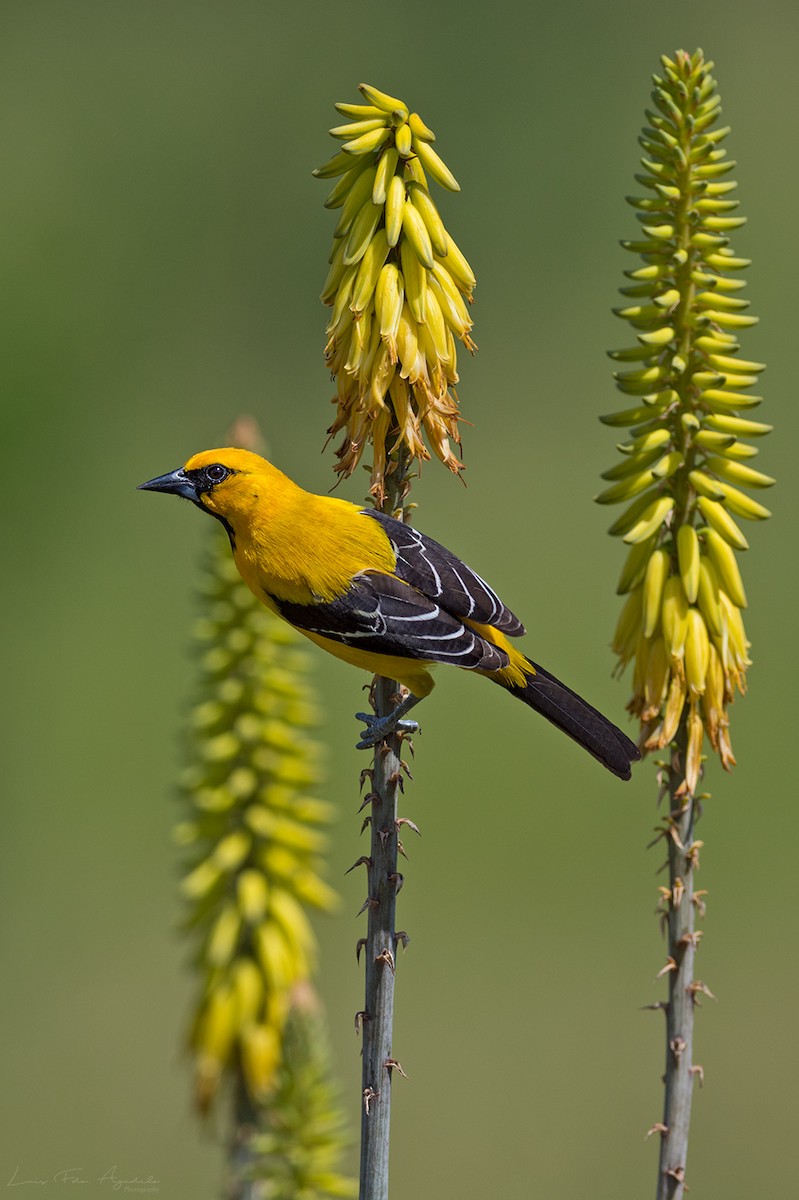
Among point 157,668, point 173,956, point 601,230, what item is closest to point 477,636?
point 173,956

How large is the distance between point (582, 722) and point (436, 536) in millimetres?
9731

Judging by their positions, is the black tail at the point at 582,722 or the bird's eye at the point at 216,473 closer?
the black tail at the point at 582,722

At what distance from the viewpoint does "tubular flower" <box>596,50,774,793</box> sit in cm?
526

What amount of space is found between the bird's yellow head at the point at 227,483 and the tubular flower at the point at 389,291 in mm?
1216

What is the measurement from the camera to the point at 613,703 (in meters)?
14.6

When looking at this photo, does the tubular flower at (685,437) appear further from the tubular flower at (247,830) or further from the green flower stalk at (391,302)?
the tubular flower at (247,830)

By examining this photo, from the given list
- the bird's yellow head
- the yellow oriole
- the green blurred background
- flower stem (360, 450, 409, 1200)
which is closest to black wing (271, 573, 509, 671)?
the yellow oriole

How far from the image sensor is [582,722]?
21.1 feet

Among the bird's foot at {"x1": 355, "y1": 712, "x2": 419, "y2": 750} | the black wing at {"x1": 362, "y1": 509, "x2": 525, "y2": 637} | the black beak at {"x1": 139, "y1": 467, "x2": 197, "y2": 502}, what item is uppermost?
the black beak at {"x1": 139, "y1": 467, "x2": 197, "y2": 502}

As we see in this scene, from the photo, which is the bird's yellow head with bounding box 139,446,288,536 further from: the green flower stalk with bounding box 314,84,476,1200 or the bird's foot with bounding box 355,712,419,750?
the bird's foot with bounding box 355,712,419,750

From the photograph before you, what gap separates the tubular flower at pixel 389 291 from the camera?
209 inches

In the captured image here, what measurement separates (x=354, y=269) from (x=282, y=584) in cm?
154

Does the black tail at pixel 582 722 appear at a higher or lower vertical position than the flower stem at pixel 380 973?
higher

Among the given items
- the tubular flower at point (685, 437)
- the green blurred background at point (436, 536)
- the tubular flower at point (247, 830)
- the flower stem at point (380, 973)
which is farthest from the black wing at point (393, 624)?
the green blurred background at point (436, 536)
